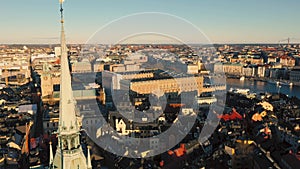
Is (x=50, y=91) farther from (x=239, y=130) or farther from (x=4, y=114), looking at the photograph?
(x=239, y=130)

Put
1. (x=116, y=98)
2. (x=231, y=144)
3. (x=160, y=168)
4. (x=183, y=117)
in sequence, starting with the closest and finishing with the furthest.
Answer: (x=160, y=168), (x=231, y=144), (x=183, y=117), (x=116, y=98)

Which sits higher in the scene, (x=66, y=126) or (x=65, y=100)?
(x=65, y=100)

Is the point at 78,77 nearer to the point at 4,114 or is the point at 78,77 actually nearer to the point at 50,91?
the point at 50,91

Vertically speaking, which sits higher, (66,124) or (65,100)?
(65,100)

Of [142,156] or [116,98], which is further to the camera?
[116,98]

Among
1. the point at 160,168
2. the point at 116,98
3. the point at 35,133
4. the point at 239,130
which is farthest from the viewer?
the point at 116,98

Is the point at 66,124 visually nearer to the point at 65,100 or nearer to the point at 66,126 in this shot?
the point at 66,126

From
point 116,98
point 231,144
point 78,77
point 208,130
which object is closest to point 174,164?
point 231,144

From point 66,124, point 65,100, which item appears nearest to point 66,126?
point 66,124

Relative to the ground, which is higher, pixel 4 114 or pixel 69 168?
pixel 69 168

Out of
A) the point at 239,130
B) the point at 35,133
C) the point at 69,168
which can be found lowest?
the point at 35,133
